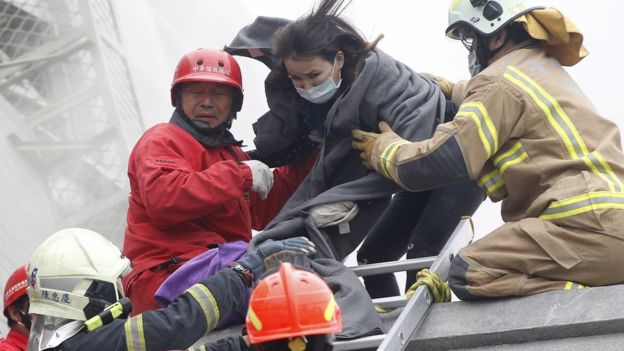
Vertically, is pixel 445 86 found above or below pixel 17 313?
above

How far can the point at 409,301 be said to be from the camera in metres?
3.97

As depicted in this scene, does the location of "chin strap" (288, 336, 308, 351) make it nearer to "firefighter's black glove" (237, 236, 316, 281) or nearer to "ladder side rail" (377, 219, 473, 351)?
"ladder side rail" (377, 219, 473, 351)

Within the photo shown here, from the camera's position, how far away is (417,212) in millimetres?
5012

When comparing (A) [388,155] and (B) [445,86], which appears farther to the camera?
(B) [445,86]

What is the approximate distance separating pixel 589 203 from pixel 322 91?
1.38 metres

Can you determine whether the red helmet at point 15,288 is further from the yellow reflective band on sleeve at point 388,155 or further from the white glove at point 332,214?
the yellow reflective band on sleeve at point 388,155

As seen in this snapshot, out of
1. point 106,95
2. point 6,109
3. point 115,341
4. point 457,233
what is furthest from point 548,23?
point 6,109

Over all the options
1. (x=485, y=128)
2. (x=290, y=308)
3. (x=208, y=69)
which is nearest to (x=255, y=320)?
(x=290, y=308)

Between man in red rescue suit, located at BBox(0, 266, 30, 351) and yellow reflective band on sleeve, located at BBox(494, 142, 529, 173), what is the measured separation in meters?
1.84

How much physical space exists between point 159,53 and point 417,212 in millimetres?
10280

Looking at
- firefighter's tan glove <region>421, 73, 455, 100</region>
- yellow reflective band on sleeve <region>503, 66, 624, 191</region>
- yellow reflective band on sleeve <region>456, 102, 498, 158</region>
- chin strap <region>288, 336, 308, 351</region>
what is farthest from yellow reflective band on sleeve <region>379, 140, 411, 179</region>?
chin strap <region>288, 336, 308, 351</region>

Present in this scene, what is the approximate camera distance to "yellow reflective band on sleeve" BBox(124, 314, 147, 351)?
3482mm

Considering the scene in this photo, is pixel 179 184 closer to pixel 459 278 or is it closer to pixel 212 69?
pixel 212 69

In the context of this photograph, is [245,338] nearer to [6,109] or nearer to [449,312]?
[449,312]
